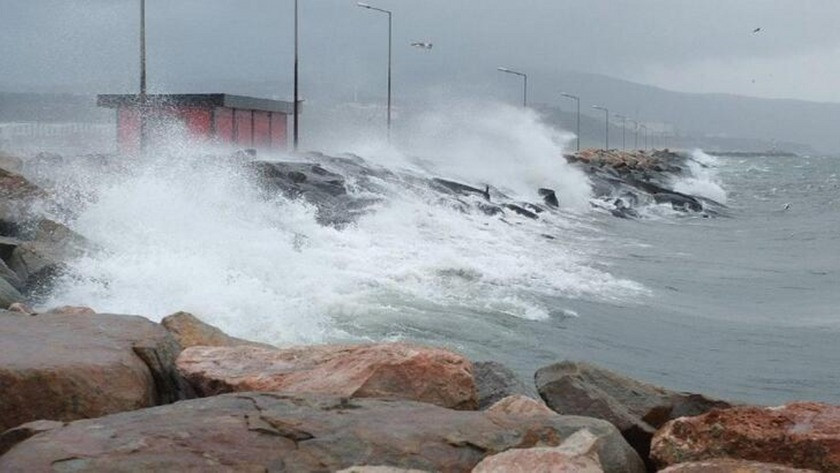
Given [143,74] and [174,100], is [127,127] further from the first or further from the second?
[143,74]

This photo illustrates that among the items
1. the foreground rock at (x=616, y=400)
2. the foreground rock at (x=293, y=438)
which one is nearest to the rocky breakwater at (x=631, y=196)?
the foreground rock at (x=616, y=400)

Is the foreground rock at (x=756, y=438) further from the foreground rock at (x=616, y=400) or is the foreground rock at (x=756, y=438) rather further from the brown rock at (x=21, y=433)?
the brown rock at (x=21, y=433)

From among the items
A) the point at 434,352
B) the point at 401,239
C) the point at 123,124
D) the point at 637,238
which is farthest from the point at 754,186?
the point at 434,352

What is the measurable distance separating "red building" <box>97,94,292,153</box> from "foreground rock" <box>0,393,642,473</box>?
2525 centimetres

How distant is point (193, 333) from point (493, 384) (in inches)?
79.7

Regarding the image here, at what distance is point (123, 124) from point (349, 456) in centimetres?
2899

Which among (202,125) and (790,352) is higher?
(202,125)

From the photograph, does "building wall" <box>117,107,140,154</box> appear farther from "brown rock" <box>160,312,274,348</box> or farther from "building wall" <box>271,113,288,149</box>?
"brown rock" <box>160,312,274,348</box>

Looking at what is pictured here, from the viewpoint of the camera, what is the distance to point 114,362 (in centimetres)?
487

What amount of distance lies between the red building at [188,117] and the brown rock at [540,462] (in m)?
26.0

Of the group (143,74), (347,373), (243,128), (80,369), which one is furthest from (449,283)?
(243,128)

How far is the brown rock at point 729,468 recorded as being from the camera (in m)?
3.94

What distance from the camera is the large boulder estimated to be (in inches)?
228

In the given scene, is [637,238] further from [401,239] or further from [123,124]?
[123,124]
